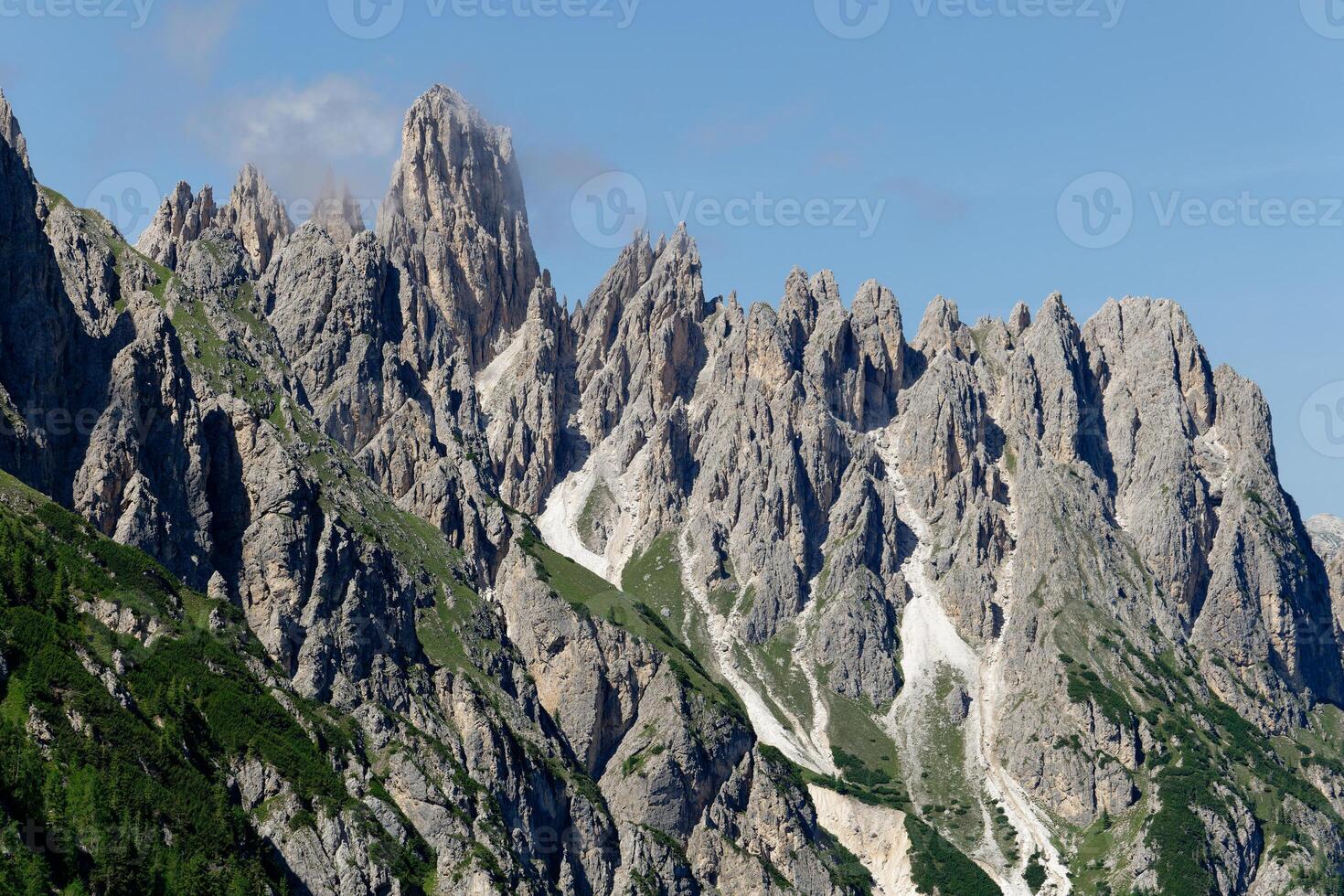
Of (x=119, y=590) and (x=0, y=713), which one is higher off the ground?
(x=119, y=590)

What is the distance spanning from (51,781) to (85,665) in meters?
19.4

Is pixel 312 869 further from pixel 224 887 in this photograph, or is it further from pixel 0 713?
pixel 0 713

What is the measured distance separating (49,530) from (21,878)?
186ft

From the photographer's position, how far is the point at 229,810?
180750mm

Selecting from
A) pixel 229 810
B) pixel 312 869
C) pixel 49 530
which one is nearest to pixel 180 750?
pixel 229 810

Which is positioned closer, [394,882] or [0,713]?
[0,713]

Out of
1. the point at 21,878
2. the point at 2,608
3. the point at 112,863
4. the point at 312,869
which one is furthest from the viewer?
the point at 312,869

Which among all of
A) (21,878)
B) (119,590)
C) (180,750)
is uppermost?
(119,590)

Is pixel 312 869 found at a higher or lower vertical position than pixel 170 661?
lower

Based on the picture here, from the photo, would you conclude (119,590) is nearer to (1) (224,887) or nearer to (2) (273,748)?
(2) (273,748)

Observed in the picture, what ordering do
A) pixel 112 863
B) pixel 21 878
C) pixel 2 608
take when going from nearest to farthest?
pixel 21 878
pixel 112 863
pixel 2 608

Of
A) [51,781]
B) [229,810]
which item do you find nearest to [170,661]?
[229,810]

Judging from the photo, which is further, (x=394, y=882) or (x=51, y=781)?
(x=394, y=882)

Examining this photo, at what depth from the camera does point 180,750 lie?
18225cm
